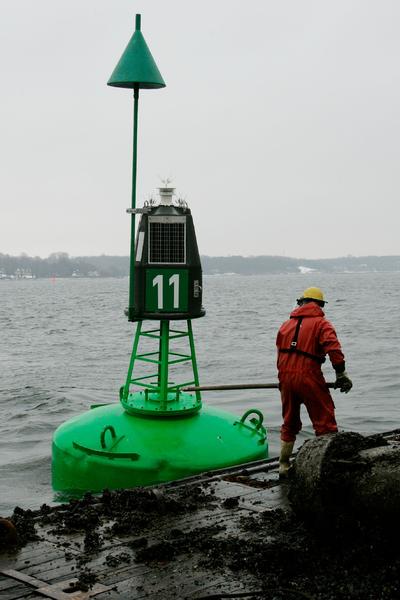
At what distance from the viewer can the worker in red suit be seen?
955cm

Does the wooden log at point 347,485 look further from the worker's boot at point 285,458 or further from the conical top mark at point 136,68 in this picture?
the conical top mark at point 136,68

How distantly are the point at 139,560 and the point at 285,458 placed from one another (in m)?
2.99

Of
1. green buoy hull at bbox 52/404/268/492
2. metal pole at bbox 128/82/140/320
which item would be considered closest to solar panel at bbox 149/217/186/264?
metal pole at bbox 128/82/140/320

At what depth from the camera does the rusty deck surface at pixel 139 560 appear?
6.67 m

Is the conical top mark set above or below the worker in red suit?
above

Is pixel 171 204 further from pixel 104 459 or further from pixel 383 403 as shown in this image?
pixel 383 403

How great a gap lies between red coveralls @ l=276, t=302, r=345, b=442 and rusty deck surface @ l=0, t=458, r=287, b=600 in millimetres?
963

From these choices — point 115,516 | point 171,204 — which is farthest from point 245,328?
point 115,516

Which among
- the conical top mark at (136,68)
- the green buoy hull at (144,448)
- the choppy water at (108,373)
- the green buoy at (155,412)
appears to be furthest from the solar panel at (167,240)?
the choppy water at (108,373)

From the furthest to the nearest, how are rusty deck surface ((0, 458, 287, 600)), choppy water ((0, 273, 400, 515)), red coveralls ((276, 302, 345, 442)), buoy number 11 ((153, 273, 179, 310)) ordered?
choppy water ((0, 273, 400, 515)), buoy number 11 ((153, 273, 179, 310)), red coveralls ((276, 302, 345, 442)), rusty deck surface ((0, 458, 287, 600))

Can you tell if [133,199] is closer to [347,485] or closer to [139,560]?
[347,485]

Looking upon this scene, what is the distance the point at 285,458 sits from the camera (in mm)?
9914

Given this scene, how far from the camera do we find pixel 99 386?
28.2m

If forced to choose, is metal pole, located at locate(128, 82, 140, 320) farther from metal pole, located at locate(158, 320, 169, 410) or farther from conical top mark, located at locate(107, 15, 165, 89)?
metal pole, located at locate(158, 320, 169, 410)
